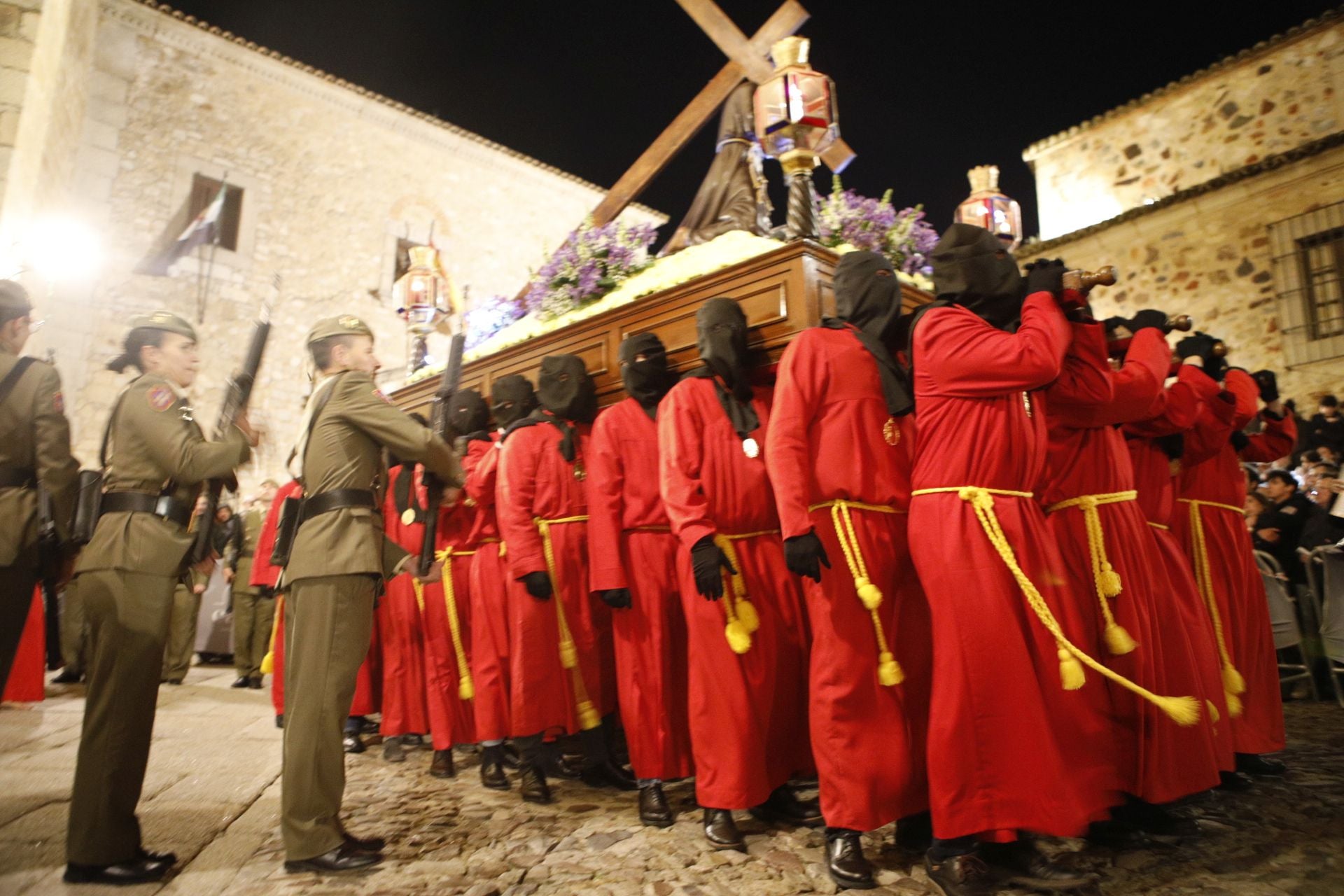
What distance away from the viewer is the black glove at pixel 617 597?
3287 millimetres

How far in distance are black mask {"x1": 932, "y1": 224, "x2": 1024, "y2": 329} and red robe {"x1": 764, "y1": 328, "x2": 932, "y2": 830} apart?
0.38 m

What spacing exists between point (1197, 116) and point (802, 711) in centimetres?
1283

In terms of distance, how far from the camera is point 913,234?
13.6 feet

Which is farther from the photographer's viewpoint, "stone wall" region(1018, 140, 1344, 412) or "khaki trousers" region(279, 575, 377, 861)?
"stone wall" region(1018, 140, 1344, 412)

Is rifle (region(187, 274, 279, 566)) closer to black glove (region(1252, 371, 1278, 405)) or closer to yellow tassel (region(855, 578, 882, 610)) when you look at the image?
yellow tassel (region(855, 578, 882, 610))

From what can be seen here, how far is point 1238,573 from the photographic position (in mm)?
3547

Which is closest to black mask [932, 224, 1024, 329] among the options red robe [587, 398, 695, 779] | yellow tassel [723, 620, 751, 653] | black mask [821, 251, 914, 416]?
black mask [821, 251, 914, 416]

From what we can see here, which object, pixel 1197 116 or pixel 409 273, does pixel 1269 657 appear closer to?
pixel 409 273

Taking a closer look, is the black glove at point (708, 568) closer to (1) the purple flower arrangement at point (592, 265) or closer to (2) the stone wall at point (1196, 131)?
(1) the purple flower arrangement at point (592, 265)

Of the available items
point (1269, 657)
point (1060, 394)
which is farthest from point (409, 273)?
point (1269, 657)

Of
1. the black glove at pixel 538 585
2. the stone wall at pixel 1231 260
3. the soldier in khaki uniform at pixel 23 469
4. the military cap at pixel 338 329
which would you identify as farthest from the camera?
the stone wall at pixel 1231 260

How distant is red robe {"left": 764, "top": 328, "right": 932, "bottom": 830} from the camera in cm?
246

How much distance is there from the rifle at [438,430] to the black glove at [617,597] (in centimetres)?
81

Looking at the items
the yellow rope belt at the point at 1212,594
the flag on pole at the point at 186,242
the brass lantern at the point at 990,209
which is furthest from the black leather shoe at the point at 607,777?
the flag on pole at the point at 186,242
